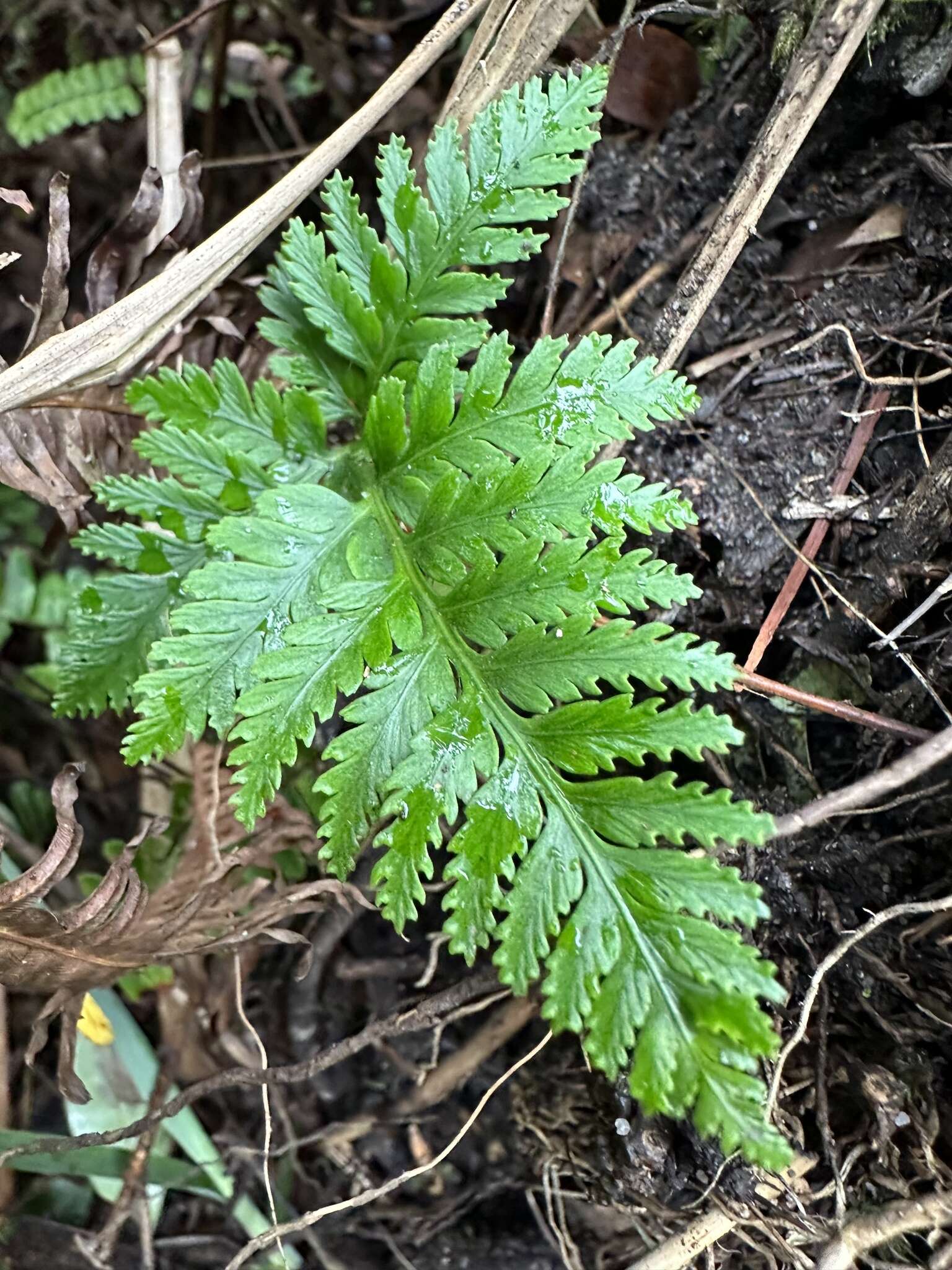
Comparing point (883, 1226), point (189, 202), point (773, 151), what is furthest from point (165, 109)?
point (883, 1226)

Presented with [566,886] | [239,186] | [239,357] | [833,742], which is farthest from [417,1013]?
[239,186]

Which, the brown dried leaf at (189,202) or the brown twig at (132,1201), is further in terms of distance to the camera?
the brown twig at (132,1201)

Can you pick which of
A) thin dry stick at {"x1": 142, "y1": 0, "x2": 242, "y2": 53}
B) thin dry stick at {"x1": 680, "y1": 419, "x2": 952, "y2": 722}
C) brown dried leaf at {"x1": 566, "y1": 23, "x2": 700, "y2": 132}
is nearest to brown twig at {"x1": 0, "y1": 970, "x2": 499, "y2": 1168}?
thin dry stick at {"x1": 680, "y1": 419, "x2": 952, "y2": 722}

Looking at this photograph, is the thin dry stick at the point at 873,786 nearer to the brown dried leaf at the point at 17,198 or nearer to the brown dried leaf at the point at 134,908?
the brown dried leaf at the point at 134,908

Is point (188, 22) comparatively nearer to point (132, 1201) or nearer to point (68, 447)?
point (68, 447)

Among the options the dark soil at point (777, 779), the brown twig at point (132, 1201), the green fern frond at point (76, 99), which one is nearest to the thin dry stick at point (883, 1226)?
the dark soil at point (777, 779)

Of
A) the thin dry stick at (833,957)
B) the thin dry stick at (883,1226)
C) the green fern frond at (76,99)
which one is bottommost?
the thin dry stick at (883,1226)
